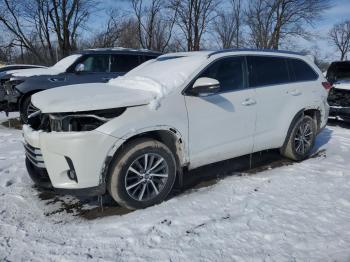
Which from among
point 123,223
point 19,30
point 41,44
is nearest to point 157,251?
point 123,223

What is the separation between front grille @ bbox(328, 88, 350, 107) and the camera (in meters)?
8.41

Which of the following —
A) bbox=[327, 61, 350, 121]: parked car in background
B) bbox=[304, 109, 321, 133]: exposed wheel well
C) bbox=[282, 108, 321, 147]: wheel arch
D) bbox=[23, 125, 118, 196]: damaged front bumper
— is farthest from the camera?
bbox=[327, 61, 350, 121]: parked car in background

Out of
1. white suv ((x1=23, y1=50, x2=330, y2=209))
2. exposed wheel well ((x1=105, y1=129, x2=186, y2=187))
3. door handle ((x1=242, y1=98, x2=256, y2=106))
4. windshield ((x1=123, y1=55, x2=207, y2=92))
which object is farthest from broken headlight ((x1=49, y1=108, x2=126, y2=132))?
door handle ((x1=242, y1=98, x2=256, y2=106))

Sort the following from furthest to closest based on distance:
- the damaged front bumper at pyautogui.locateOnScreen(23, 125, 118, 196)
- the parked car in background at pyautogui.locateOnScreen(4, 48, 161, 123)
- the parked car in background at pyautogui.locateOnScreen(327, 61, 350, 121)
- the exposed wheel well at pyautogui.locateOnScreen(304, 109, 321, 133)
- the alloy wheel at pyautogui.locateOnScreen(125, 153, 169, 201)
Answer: the parked car in background at pyautogui.locateOnScreen(327, 61, 350, 121) < the parked car in background at pyautogui.locateOnScreen(4, 48, 161, 123) < the exposed wheel well at pyautogui.locateOnScreen(304, 109, 321, 133) < the alloy wheel at pyautogui.locateOnScreen(125, 153, 169, 201) < the damaged front bumper at pyautogui.locateOnScreen(23, 125, 118, 196)

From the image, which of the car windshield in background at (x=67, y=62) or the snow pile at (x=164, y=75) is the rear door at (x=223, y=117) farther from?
the car windshield in background at (x=67, y=62)

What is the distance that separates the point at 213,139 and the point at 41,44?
33.6m

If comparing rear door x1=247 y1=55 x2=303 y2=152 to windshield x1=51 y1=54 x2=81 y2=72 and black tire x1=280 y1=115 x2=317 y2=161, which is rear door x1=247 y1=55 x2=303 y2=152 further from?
windshield x1=51 y1=54 x2=81 y2=72

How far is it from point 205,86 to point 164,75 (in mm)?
595

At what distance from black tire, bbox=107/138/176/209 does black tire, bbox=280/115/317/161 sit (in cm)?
227

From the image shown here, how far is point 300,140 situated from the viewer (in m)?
5.56

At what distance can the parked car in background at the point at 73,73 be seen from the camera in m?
7.83

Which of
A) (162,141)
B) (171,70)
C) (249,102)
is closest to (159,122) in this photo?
(162,141)

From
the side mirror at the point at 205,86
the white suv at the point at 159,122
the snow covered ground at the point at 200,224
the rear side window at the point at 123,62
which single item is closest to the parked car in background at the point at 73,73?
the rear side window at the point at 123,62

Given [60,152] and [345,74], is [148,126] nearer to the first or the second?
[60,152]
